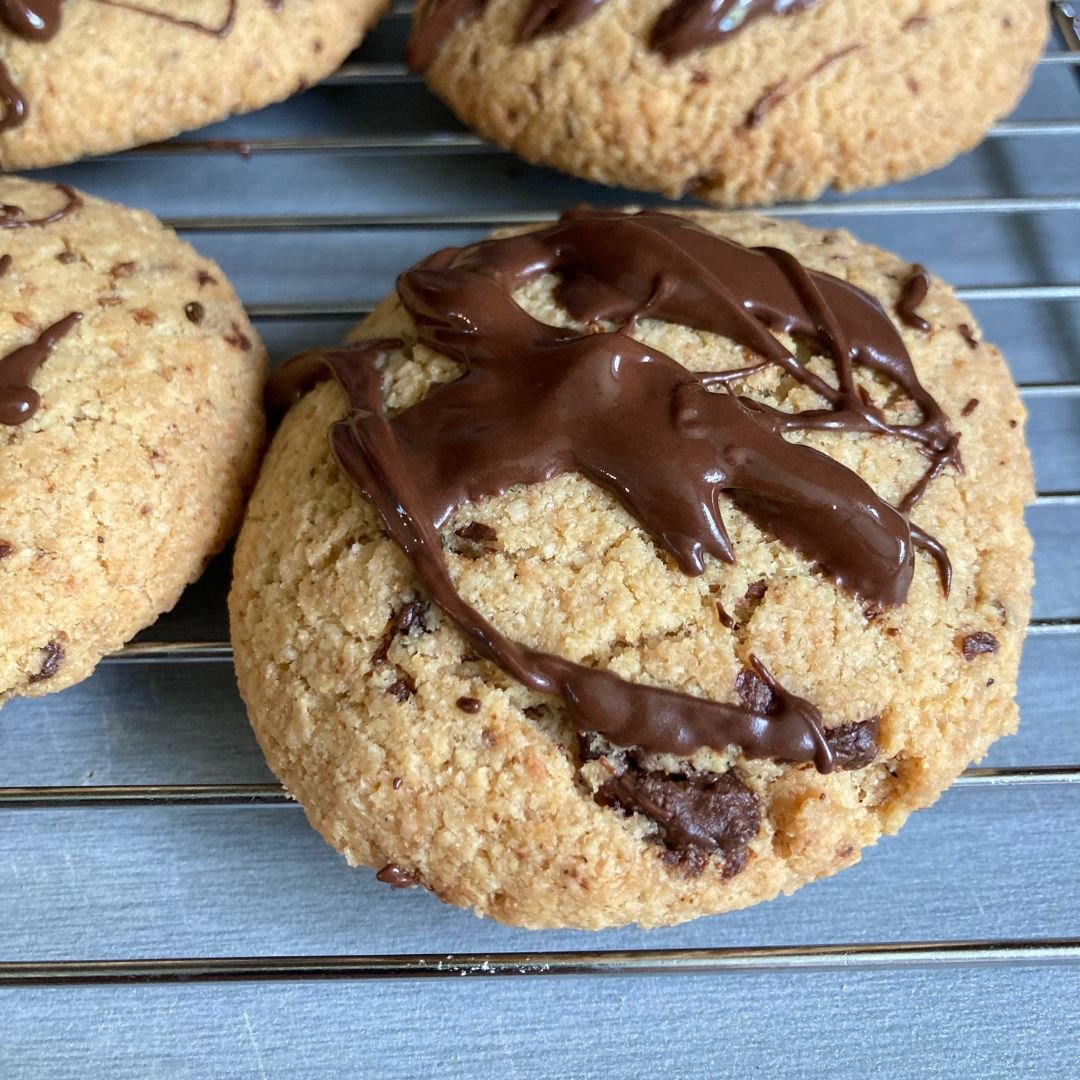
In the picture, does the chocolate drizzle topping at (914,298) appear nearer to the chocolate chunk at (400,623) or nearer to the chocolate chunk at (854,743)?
the chocolate chunk at (854,743)

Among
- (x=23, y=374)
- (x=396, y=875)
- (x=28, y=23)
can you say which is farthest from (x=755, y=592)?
(x=28, y=23)

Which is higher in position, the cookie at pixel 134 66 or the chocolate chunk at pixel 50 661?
the cookie at pixel 134 66

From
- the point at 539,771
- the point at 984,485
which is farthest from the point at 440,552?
the point at 984,485

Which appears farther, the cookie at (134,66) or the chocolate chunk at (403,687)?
the cookie at (134,66)

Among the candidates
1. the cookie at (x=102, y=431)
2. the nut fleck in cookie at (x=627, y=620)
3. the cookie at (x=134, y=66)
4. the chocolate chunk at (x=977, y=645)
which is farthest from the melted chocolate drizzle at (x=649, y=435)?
the cookie at (x=134, y=66)

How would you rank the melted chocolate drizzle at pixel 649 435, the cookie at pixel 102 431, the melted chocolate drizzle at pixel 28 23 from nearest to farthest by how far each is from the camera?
the melted chocolate drizzle at pixel 649 435
the cookie at pixel 102 431
the melted chocolate drizzle at pixel 28 23

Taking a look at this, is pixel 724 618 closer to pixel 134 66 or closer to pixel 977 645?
pixel 977 645

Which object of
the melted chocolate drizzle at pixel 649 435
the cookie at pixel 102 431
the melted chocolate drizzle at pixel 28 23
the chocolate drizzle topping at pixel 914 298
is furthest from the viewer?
the melted chocolate drizzle at pixel 28 23

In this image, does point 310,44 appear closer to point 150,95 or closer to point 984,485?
point 150,95
